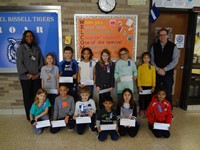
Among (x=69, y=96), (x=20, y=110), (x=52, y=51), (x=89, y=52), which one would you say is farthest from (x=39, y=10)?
(x=20, y=110)

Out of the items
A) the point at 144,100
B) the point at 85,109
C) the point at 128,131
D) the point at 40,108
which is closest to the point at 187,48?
the point at 144,100

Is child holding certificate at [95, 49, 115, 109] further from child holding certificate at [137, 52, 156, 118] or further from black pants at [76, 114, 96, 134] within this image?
child holding certificate at [137, 52, 156, 118]

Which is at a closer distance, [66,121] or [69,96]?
[66,121]

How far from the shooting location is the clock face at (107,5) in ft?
9.89

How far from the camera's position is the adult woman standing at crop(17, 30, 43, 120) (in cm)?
293

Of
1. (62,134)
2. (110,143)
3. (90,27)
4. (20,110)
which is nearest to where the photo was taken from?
(110,143)

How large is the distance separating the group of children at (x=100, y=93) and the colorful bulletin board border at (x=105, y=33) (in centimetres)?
17

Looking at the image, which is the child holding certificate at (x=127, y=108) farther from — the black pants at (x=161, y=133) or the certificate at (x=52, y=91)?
the certificate at (x=52, y=91)

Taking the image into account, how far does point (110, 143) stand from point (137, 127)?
1.67 ft

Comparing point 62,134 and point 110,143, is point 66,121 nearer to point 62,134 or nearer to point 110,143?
point 62,134

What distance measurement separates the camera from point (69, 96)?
291 centimetres

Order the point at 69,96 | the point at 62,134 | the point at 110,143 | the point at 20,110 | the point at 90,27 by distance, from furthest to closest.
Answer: the point at 20,110, the point at 90,27, the point at 69,96, the point at 62,134, the point at 110,143

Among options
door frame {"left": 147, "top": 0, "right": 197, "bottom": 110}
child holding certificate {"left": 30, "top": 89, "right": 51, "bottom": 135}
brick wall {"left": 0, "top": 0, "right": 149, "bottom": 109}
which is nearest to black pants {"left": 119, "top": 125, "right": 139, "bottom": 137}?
child holding certificate {"left": 30, "top": 89, "right": 51, "bottom": 135}

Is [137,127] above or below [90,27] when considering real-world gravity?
below
